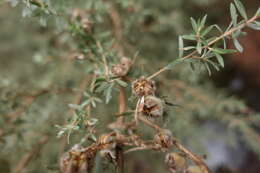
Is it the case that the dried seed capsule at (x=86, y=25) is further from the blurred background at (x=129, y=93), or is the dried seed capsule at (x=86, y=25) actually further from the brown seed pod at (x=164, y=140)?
the brown seed pod at (x=164, y=140)

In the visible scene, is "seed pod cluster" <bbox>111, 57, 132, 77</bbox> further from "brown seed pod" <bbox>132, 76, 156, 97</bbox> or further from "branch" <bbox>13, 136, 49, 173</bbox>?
"branch" <bbox>13, 136, 49, 173</bbox>

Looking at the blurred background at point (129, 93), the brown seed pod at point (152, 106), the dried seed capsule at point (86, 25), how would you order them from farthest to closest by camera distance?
the blurred background at point (129, 93) < the dried seed capsule at point (86, 25) < the brown seed pod at point (152, 106)

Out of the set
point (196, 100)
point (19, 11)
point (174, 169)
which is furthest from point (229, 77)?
point (174, 169)

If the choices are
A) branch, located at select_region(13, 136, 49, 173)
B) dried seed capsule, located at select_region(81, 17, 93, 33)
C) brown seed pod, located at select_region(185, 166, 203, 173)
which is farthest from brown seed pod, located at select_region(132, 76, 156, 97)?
branch, located at select_region(13, 136, 49, 173)

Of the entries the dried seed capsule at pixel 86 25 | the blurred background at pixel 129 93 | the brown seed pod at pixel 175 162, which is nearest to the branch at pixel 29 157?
the blurred background at pixel 129 93

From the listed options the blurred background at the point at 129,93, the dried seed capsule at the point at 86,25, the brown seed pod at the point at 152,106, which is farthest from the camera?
the blurred background at the point at 129,93

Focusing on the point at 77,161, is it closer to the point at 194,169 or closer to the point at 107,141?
the point at 107,141

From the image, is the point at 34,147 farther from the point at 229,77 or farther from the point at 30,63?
the point at 229,77

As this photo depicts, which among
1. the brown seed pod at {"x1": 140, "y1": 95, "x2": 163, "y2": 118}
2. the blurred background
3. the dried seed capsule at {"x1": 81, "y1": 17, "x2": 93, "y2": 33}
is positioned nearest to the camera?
the brown seed pod at {"x1": 140, "y1": 95, "x2": 163, "y2": 118}
